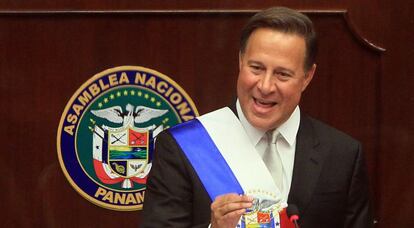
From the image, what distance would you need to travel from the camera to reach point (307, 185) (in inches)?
81.1

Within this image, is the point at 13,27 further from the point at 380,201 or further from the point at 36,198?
the point at 380,201

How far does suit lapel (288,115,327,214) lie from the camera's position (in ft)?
6.75

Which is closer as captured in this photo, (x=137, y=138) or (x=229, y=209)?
(x=229, y=209)

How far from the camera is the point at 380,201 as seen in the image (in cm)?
256

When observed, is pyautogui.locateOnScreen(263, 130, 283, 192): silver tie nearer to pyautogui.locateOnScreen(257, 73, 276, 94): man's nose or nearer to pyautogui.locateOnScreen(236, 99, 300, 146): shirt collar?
pyautogui.locateOnScreen(236, 99, 300, 146): shirt collar

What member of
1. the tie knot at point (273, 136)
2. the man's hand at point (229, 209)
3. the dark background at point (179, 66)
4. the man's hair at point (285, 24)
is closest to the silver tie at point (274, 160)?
the tie knot at point (273, 136)

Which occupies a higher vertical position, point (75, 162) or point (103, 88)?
point (103, 88)

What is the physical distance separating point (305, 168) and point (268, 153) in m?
0.11

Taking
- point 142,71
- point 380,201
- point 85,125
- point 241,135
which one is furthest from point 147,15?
point 380,201

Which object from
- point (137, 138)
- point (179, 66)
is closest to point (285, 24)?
point (179, 66)

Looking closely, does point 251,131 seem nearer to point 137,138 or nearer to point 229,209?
point 229,209

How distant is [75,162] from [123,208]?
0.21 m

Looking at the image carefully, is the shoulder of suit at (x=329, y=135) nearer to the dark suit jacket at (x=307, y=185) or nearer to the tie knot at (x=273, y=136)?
the dark suit jacket at (x=307, y=185)

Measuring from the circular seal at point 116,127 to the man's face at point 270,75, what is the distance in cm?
56
